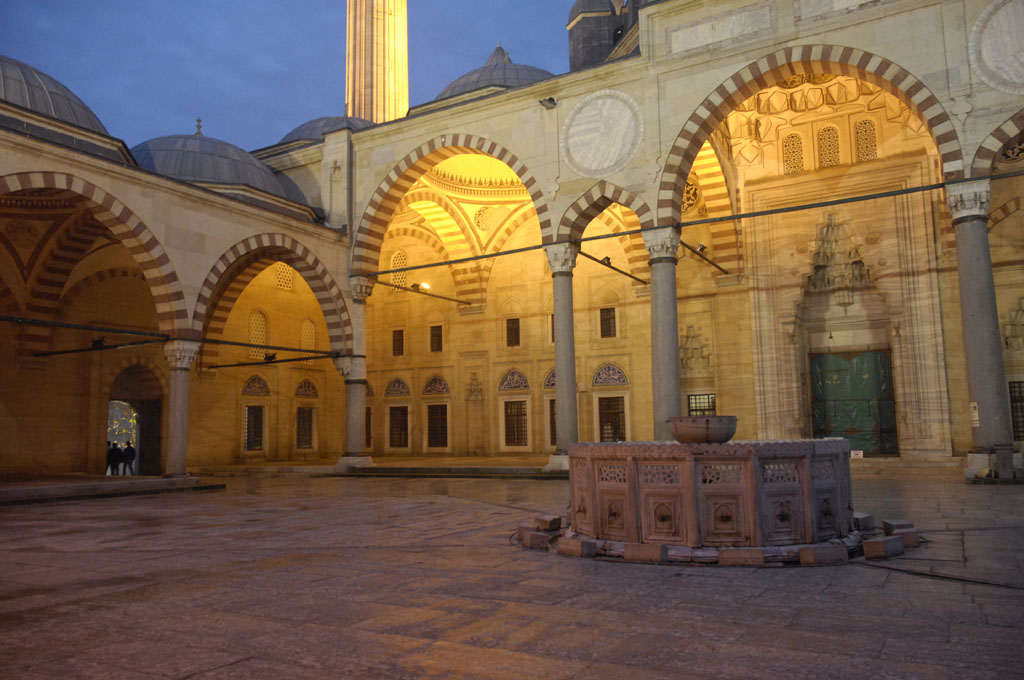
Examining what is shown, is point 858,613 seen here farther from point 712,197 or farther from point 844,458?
point 712,197

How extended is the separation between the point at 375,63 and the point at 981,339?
20877mm

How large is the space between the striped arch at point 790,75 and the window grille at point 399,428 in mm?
9647

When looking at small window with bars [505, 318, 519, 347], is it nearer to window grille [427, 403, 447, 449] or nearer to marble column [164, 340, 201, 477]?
window grille [427, 403, 447, 449]

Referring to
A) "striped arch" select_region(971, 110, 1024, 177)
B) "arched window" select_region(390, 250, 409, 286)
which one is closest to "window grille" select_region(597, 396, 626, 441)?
"arched window" select_region(390, 250, 409, 286)

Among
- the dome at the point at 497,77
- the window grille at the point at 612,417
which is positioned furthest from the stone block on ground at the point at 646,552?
the dome at the point at 497,77

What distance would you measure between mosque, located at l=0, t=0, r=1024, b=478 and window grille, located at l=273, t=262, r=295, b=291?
86 millimetres

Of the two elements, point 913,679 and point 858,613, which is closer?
point 913,679

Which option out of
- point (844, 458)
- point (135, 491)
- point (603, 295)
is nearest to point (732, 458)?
point (844, 458)

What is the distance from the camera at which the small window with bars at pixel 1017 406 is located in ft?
40.8

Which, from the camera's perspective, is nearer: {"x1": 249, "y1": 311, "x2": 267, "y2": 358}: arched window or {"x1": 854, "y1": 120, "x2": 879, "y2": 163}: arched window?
{"x1": 854, "y1": 120, "x2": 879, "y2": 163}: arched window

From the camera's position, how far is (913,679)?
93.6 inches

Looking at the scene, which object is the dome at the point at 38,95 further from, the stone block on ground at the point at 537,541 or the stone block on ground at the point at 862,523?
the stone block on ground at the point at 862,523

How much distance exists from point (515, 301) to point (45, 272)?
9.34m

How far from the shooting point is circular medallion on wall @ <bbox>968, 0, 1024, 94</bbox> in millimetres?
9695
